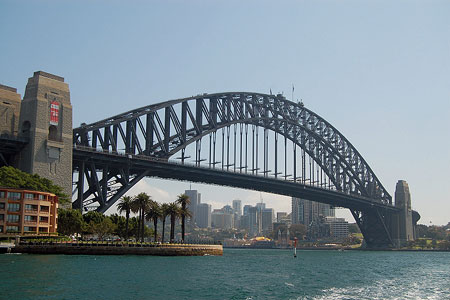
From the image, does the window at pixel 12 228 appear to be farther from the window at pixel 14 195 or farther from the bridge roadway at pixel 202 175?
the bridge roadway at pixel 202 175

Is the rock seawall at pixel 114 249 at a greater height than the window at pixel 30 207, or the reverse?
the window at pixel 30 207

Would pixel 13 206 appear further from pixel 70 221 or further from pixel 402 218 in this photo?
pixel 402 218

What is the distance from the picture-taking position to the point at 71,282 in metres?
47.1

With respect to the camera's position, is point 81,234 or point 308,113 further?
point 308,113

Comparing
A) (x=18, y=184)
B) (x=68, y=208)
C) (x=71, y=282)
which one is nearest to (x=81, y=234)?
(x=68, y=208)

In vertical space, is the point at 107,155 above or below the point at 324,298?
above

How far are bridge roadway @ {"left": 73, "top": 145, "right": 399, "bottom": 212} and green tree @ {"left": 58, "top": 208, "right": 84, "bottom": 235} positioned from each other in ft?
32.0

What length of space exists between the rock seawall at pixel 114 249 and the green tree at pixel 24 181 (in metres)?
9.19

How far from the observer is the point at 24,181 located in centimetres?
8081

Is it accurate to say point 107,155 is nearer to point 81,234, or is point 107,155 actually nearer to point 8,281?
point 81,234

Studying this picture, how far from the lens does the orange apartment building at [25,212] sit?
258ft

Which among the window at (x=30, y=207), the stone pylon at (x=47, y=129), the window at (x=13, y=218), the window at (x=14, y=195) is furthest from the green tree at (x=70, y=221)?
the window at (x=14, y=195)

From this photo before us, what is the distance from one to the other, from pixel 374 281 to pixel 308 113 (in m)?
107

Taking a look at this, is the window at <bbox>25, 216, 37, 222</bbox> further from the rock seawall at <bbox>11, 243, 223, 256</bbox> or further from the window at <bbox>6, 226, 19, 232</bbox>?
the rock seawall at <bbox>11, 243, 223, 256</bbox>
